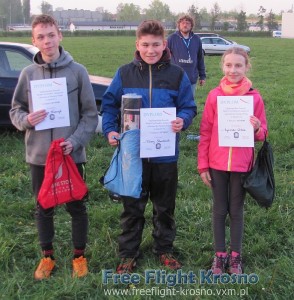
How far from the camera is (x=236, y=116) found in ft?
9.58

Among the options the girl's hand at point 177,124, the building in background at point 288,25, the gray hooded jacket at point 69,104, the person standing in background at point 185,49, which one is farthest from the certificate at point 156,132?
the building in background at point 288,25

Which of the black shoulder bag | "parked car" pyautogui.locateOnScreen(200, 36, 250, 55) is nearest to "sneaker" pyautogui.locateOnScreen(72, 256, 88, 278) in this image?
the black shoulder bag

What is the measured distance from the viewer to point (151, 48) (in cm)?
290

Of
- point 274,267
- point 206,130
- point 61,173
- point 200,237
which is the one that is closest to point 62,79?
point 61,173

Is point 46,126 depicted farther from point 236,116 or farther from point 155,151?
point 236,116

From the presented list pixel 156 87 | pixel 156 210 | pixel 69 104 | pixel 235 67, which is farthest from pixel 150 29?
pixel 156 210

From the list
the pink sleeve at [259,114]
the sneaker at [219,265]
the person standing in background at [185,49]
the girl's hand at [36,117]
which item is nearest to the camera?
the girl's hand at [36,117]

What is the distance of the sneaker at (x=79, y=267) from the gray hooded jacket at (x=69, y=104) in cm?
76

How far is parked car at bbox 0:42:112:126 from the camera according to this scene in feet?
21.4

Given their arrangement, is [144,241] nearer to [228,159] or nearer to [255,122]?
[228,159]

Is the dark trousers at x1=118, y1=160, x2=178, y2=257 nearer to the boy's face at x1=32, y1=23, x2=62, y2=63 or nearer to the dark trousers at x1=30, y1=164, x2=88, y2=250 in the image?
the dark trousers at x1=30, y1=164, x2=88, y2=250

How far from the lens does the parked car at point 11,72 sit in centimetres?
654

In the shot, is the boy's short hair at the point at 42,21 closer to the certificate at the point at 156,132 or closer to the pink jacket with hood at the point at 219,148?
the certificate at the point at 156,132

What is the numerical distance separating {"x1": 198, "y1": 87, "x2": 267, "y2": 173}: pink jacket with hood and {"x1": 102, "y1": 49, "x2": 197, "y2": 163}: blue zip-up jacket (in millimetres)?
138
